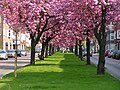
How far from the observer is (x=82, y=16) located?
81.8 feet

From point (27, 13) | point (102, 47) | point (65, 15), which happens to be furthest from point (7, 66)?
point (102, 47)

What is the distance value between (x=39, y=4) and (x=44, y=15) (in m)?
2.17

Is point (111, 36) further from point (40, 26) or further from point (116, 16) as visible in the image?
point (116, 16)

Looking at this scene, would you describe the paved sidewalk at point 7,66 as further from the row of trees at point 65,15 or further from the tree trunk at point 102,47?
the tree trunk at point 102,47

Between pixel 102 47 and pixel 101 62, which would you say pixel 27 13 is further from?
pixel 101 62

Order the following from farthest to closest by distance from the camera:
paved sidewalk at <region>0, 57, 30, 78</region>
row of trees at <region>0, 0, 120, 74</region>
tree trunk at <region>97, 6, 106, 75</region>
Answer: paved sidewalk at <region>0, 57, 30, 78</region>
row of trees at <region>0, 0, 120, 74</region>
tree trunk at <region>97, 6, 106, 75</region>

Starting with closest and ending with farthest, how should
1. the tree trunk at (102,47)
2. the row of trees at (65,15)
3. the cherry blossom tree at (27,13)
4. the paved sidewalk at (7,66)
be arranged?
the tree trunk at (102,47) < the row of trees at (65,15) < the paved sidewalk at (7,66) < the cherry blossom tree at (27,13)

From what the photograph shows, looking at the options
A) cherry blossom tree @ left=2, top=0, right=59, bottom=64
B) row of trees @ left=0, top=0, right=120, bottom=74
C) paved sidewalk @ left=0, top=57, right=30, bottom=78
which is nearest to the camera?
row of trees @ left=0, top=0, right=120, bottom=74

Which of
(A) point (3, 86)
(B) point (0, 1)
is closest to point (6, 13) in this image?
(B) point (0, 1)

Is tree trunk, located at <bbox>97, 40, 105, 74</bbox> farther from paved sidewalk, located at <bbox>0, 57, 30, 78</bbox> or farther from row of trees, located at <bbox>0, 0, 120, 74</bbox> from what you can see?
paved sidewalk, located at <bbox>0, 57, 30, 78</bbox>

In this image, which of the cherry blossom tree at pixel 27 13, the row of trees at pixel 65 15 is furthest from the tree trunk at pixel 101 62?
the cherry blossom tree at pixel 27 13

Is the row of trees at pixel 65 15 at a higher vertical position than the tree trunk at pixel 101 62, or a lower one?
higher

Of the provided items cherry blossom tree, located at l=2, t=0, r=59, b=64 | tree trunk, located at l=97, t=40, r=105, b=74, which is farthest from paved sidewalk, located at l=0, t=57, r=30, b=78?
tree trunk, located at l=97, t=40, r=105, b=74

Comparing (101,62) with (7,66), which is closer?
(101,62)
